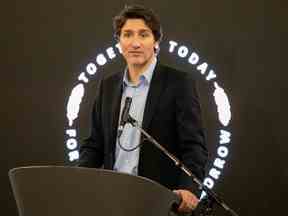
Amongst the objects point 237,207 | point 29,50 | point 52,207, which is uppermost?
point 29,50

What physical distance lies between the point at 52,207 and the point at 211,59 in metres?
2.21

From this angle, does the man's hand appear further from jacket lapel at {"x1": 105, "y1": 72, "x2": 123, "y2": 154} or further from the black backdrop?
the black backdrop

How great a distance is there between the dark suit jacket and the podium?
76 cm

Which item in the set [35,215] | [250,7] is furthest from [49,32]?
[35,215]

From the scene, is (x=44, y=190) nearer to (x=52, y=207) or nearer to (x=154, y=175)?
(x=52, y=207)

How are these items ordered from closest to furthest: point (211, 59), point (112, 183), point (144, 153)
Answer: point (112, 183) → point (144, 153) → point (211, 59)

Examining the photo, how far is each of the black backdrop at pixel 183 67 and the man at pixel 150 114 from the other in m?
1.17

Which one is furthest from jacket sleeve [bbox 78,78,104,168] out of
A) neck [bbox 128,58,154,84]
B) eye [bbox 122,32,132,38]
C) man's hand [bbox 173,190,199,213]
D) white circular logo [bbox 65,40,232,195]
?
white circular logo [bbox 65,40,232,195]

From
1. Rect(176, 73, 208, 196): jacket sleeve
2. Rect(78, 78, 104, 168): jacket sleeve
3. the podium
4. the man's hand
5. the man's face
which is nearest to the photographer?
the podium

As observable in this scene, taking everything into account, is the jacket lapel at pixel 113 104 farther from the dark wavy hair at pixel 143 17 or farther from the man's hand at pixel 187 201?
the man's hand at pixel 187 201

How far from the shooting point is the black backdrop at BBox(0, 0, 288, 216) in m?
3.57

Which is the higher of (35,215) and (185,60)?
(185,60)

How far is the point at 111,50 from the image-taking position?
3678 millimetres

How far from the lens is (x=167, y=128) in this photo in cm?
240
